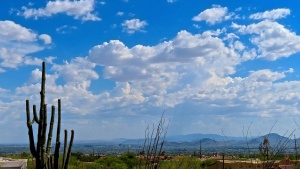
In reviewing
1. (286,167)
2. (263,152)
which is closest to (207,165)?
(286,167)

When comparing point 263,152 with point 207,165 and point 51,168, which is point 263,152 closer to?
point 51,168

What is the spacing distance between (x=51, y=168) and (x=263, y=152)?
17.1 ft

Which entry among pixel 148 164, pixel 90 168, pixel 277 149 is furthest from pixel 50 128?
pixel 90 168

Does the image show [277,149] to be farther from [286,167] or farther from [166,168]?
[166,168]

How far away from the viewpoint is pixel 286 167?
30.4 metres

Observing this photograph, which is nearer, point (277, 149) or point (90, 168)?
point (277, 149)

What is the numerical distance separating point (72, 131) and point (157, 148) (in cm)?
179

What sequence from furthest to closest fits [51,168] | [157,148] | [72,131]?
[157,148]
[72,131]
[51,168]

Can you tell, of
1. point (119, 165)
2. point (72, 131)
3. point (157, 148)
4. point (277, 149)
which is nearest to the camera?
point (72, 131)

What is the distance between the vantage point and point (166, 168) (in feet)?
120

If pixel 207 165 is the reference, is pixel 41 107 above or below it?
above

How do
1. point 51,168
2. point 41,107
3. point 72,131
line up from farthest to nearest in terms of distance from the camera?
point 72,131, point 51,168, point 41,107

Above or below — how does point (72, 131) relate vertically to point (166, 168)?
above

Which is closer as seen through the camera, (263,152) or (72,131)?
(72,131)
